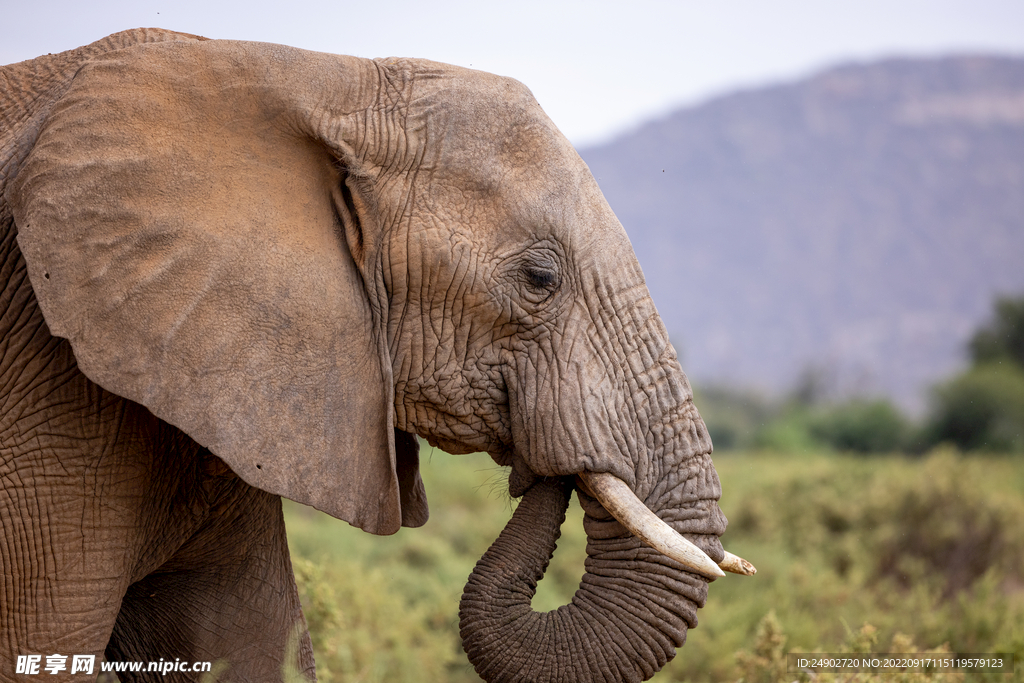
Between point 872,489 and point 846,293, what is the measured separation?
474ft

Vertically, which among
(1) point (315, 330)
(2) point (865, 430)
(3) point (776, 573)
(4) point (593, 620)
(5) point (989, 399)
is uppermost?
(1) point (315, 330)

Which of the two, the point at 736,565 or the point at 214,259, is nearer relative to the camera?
the point at 214,259

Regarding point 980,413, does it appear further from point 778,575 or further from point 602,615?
point 602,615

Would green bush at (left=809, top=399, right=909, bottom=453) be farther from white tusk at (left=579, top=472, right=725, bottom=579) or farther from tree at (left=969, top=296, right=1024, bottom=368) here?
white tusk at (left=579, top=472, right=725, bottom=579)

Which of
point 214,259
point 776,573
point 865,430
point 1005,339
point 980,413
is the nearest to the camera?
point 214,259

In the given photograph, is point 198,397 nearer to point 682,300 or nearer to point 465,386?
point 465,386

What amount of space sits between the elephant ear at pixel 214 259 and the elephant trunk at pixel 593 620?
1.42ft

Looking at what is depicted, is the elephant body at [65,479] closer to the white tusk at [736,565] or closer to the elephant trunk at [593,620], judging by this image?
the elephant trunk at [593,620]

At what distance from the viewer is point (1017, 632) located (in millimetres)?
5602

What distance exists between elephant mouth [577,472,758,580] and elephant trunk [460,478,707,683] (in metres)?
0.09

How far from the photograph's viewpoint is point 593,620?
8.96 ft

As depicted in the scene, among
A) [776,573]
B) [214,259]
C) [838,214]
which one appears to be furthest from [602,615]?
[838,214]

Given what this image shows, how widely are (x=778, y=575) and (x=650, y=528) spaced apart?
22.5 feet

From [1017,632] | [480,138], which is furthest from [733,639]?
[480,138]
